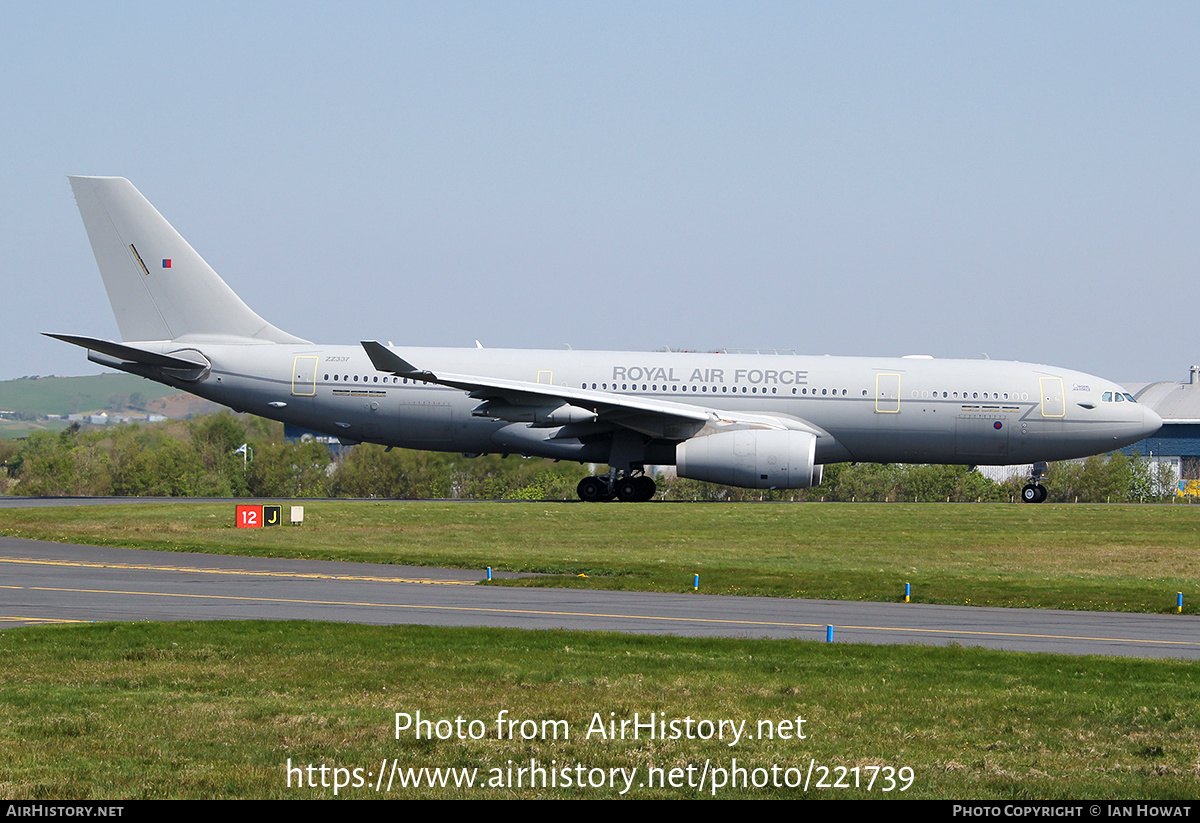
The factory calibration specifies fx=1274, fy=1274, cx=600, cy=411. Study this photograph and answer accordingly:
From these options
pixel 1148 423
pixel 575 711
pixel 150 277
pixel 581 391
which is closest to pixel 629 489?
pixel 581 391

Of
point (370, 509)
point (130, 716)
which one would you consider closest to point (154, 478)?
point (370, 509)

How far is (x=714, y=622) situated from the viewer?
16.3 m

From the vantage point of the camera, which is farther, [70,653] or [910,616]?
[910,616]

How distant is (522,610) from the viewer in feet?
56.6

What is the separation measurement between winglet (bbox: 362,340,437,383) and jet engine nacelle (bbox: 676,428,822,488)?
722cm

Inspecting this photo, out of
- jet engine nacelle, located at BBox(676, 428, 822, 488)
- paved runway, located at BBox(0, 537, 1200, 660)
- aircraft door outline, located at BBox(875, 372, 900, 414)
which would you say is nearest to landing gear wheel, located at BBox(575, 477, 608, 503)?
jet engine nacelle, located at BBox(676, 428, 822, 488)

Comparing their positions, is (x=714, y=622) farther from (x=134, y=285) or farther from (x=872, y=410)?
(x=134, y=285)

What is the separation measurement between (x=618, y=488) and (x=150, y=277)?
15.3m

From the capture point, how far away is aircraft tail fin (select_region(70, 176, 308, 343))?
124 ft

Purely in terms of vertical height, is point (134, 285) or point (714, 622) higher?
point (134, 285)

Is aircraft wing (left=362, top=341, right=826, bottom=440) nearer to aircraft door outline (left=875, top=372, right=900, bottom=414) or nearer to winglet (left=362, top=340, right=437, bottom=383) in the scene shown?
winglet (left=362, top=340, right=437, bottom=383)
